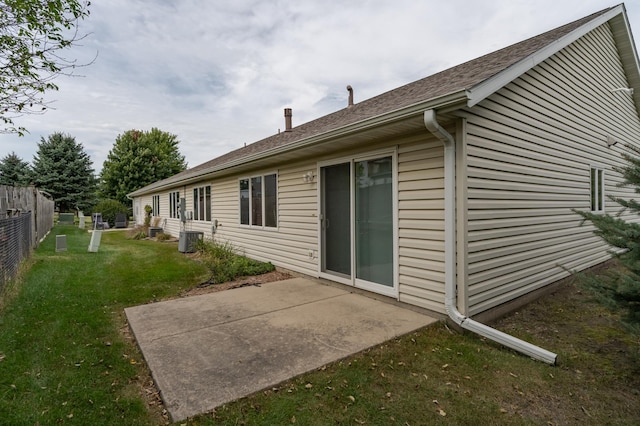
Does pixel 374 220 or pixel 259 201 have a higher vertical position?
pixel 259 201

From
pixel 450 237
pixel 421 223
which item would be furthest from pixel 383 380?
pixel 421 223

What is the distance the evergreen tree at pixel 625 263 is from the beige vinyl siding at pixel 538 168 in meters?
0.35

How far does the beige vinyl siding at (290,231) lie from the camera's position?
591 centimetres

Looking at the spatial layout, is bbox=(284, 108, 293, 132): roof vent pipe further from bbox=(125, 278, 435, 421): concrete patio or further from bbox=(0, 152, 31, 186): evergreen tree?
bbox=(0, 152, 31, 186): evergreen tree

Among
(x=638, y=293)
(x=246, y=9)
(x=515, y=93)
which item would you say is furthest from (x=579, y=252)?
(x=246, y=9)

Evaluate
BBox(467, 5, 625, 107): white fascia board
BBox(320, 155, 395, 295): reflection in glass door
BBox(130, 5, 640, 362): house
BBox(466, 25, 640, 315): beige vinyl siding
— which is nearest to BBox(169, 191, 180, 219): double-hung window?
BBox(130, 5, 640, 362): house

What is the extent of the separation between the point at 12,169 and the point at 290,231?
35945 mm

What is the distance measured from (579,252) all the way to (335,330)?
5.22 metres

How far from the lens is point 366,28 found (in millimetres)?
8023

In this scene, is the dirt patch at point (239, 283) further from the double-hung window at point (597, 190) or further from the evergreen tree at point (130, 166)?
the evergreen tree at point (130, 166)

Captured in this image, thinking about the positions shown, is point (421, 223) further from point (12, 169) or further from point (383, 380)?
point (12, 169)

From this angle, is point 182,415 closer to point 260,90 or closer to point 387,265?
point 387,265

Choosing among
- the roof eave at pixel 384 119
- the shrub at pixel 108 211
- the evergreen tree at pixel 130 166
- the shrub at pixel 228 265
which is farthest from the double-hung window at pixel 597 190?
the evergreen tree at pixel 130 166

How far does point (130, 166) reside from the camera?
29.5 m
